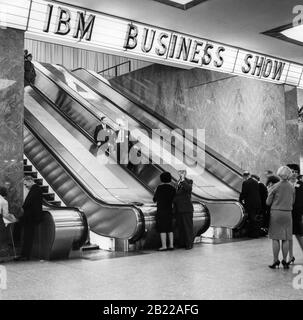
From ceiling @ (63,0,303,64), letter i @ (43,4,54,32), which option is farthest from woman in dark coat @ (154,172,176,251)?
letter i @ (43,4,54,32)

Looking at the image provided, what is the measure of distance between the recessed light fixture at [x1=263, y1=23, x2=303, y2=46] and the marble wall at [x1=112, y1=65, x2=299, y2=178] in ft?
8.21

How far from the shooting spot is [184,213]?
335 inches

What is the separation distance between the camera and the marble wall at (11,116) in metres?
7.64

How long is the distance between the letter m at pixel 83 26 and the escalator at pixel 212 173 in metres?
4.45

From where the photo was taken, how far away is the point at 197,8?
8.52 m

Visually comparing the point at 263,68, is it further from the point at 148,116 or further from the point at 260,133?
the point at 148,116

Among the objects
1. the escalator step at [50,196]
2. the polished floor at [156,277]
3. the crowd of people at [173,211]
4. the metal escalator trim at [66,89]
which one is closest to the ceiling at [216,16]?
the crowd of people at [173,211]

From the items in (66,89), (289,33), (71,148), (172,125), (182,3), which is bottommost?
(71,148)

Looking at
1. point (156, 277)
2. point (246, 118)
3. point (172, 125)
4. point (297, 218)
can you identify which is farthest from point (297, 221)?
point (172, 125)

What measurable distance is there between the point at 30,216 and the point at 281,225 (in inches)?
149

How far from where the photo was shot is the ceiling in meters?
8.26

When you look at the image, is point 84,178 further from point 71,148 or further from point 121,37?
point 121,37

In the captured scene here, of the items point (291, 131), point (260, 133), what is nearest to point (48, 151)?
point (260, 133)

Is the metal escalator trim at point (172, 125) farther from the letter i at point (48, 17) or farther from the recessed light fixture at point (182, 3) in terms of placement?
the letter i at point (48, 17)
